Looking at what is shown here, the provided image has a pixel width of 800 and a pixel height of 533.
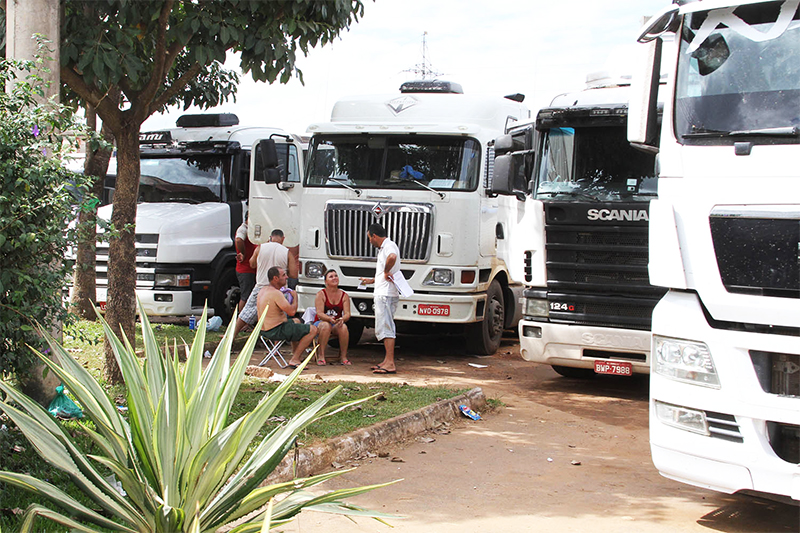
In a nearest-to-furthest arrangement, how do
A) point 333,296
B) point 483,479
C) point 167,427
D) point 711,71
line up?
1. point 167,427
2. point 711,71
3. point 483,479
4. point 333,296

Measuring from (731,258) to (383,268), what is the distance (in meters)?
5.76

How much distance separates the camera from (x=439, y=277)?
35.3 ft

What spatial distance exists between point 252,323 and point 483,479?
641cm

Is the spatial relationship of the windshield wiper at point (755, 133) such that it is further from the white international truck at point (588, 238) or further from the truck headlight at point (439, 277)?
the truck headlight at point (439, 277)

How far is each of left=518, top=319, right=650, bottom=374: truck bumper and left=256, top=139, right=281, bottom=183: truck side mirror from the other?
432 cm

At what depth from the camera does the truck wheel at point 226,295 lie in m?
12.9

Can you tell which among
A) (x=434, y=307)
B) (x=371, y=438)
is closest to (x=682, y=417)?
(x=371, y=438)

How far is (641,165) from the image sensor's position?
27.9ft

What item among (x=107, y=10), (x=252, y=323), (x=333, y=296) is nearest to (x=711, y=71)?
(x=107, y=10)

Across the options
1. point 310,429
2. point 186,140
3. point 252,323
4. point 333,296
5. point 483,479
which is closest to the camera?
point 483,479

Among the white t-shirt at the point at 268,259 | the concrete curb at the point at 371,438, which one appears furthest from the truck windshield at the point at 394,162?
the concrete curb at the point at 371,438

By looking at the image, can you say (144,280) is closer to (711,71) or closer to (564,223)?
(564,223)

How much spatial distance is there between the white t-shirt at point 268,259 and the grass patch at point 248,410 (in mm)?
1311

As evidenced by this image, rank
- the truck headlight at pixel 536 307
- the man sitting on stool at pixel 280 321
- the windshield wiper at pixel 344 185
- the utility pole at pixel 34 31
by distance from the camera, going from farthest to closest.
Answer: the windshield wiper at pixel 344 185, the man sitting on stool at pixel 280 321, the truck headlight at pixel 536 307, the utility pole at pixel 34 31
